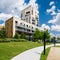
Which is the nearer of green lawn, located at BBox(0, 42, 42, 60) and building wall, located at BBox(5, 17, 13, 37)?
green lawn, located at BBox(0, 42, 42, 60)

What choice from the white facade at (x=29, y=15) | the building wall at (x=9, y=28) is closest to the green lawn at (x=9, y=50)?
the building wall at (x=9, y=28)

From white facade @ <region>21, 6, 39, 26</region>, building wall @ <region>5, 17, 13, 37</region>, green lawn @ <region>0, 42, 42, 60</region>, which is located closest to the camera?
green lawn @ <region>0, 42, 42, 60</region>

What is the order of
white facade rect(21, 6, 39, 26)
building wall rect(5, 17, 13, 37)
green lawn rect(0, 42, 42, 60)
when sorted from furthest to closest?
1. white facade rect(21, 6, 39, 26)
2. building wall rect(5, 17, 13, 37)
3. green lawn rect(0, 42, 42, 60)

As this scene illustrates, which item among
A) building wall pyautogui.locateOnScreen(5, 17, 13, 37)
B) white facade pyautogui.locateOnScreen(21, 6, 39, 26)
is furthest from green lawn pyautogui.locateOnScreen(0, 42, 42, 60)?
white facade pyautogui.locateOnScreen(21, 6, 39, 26)

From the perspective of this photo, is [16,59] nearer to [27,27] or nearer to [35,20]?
[27,27]

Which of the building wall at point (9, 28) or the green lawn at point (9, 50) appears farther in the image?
the building wall at point (9, 28)

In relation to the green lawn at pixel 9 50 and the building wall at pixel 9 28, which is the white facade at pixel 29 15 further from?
the green lawn at pixel 9 50

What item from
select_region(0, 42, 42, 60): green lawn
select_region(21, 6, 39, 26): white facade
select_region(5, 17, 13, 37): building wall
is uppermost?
select_region(21, 6, 39, 26): white facade

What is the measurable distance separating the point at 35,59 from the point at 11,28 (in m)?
47.3

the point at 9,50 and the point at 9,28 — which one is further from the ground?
the point at 9,28

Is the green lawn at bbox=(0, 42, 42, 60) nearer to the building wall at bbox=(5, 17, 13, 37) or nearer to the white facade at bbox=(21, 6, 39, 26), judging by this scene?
the building wall at bbox=(5, 17, 13, 37)

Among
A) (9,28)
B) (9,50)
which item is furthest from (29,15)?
(9,50)

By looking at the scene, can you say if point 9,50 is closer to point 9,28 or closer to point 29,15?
point 9,28

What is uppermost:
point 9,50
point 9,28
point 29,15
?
point 29,15
